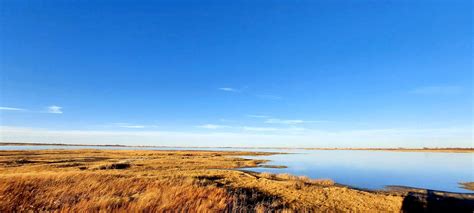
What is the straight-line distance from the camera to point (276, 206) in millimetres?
14180

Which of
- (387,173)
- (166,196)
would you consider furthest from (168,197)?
(387,173)

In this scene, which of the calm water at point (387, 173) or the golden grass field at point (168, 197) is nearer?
the golden grass field at point (168, 197)

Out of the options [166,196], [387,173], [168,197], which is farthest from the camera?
[387,173]

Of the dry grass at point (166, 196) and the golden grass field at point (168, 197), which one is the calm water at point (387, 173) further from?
the golden grass field at point (168, 197)

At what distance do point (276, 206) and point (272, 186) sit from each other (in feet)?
19.3

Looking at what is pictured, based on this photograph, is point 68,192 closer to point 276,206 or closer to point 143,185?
point 143,185

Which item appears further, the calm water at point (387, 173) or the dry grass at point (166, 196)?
the calm water at point (387, 173)

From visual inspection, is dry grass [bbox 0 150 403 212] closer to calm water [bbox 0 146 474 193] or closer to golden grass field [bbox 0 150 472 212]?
golden grass field [bbox 0 150 472 212]

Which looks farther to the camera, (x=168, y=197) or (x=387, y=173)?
(x=387, y=173)

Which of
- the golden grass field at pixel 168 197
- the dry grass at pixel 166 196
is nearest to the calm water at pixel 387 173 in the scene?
the dry grass at pixel 166 196

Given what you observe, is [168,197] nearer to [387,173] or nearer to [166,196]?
[166,196]

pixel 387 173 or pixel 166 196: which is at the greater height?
pixel 166 196

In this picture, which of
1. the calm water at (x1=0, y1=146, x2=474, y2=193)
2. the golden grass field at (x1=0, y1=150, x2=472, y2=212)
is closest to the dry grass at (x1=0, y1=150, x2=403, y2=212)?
the golden grass field at (x1=0, y1=150, x2=472, y2=212)

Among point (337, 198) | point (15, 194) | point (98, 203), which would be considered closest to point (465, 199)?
point (337, 198)
